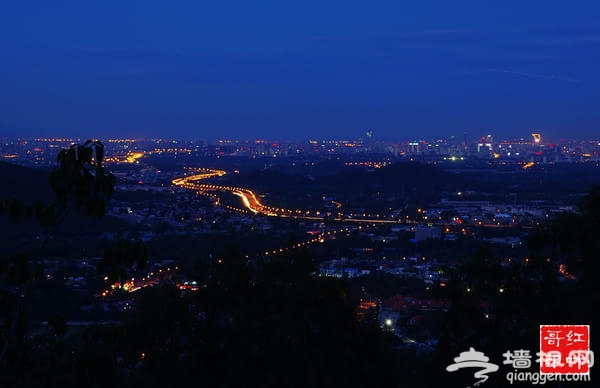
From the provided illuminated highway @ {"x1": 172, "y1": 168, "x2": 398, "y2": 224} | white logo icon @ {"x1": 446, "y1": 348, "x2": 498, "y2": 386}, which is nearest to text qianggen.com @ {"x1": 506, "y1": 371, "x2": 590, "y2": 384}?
white logo icon @ {"x1": 446, "y1": 348, "x2": 498, "y2": 386}

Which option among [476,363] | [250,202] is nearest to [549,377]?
[476,363]

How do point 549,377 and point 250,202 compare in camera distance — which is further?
point 250,202

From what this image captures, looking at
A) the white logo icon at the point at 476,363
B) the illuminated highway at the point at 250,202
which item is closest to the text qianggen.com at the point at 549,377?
the white logo icon at the point at 476,363

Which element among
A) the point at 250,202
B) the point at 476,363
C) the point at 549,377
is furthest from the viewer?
the point at 250,202

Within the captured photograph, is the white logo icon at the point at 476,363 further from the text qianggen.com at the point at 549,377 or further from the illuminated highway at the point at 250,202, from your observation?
the illuminated highway at the point at 250,202

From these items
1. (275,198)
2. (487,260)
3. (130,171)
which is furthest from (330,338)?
(130,171)

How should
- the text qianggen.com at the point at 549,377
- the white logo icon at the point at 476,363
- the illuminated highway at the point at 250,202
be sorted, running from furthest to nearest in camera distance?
the illuminated highway at the point at 250,202, the white logo icon at the point at 476,363, the text qianggen.com at the point at 549,377

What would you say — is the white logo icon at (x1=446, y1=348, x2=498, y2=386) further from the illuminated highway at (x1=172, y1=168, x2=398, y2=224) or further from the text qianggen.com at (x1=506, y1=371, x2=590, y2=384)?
the illuminated highway at (x1=172, y1=168, x2=398, y2=224)

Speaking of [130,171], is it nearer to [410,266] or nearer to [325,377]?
A: [410,266]

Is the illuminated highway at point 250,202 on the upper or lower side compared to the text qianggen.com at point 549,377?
lower

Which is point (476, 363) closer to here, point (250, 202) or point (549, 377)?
point (549, 377)
